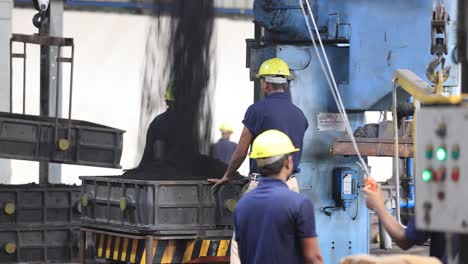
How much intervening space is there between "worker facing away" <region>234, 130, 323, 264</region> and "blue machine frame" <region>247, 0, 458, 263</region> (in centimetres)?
433

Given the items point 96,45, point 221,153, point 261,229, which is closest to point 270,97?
point 261,229

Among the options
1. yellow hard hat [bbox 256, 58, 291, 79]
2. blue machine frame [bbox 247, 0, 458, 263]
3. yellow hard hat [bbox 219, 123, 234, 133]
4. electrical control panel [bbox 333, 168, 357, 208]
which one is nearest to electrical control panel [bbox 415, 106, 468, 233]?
yellow hard hat [bbox 256, 58, 291, 79]

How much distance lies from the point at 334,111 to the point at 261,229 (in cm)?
479

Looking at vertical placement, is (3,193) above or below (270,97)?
below

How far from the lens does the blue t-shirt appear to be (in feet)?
24.5

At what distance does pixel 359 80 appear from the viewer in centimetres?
1194

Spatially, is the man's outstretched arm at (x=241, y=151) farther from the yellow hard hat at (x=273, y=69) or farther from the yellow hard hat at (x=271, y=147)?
the yellow hard hat at (x=271, y=147)

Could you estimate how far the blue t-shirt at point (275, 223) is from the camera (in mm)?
7480

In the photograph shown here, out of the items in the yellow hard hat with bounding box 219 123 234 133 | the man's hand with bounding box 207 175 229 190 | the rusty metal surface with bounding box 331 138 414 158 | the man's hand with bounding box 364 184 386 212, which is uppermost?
the yellow hard hat with bounding box 219 123 234 133

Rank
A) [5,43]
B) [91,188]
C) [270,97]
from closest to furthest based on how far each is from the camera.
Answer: [270,97] < [91,188] < [5,43]

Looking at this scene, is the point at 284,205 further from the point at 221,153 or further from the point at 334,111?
the point at 221,153

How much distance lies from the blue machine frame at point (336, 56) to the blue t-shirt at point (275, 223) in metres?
4.47

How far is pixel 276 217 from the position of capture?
7500mm

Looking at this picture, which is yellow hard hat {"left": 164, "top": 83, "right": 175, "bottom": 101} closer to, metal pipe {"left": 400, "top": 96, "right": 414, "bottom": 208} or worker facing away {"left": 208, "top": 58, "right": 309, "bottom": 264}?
worker facing away {"left": 208, "top": 58, "right": 309, "bottom": 264}
